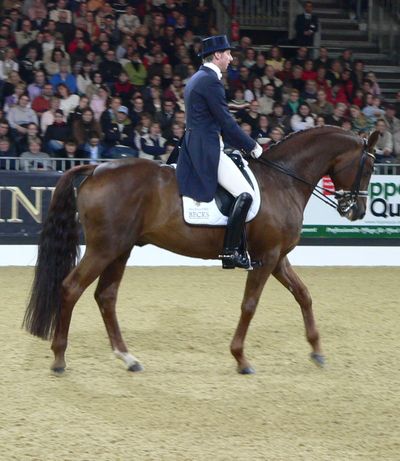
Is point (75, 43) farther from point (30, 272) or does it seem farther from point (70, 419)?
point (70, 419)

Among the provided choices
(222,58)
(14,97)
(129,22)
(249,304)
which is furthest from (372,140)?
(129,22)

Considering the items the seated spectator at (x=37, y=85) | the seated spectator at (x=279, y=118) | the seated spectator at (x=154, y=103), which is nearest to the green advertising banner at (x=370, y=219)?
the seated spectator at (x=279, y=118)

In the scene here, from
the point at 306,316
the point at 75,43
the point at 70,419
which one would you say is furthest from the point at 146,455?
the point at 75,43

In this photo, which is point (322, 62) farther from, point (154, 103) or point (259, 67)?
point (154, 103)

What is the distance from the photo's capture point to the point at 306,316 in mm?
7320

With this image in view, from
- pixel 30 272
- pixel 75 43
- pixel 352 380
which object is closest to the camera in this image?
pixel 352 380

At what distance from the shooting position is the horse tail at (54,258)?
6.79 m

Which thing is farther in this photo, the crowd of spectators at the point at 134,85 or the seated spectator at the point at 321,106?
the seated spectator at the point at 321,106

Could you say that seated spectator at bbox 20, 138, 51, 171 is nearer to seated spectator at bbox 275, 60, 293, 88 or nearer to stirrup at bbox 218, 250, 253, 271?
seated spectator at bbox 275, 60, 293, 88

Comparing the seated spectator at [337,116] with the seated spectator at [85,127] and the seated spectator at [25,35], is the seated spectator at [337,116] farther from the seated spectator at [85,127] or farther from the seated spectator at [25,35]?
the seated spectator at [25,35]

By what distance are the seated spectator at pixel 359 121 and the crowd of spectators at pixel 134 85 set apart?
0.06 feet

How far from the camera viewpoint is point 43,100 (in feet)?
43.8

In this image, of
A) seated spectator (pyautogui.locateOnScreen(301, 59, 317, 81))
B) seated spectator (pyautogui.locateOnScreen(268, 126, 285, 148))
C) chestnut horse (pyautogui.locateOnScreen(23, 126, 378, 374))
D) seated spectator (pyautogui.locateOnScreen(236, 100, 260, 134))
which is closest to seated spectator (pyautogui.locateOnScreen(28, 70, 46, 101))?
seated spectator (pyautogui.locateOnScreen(236, 100, 260, 134))

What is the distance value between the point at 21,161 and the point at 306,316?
5.91 m
